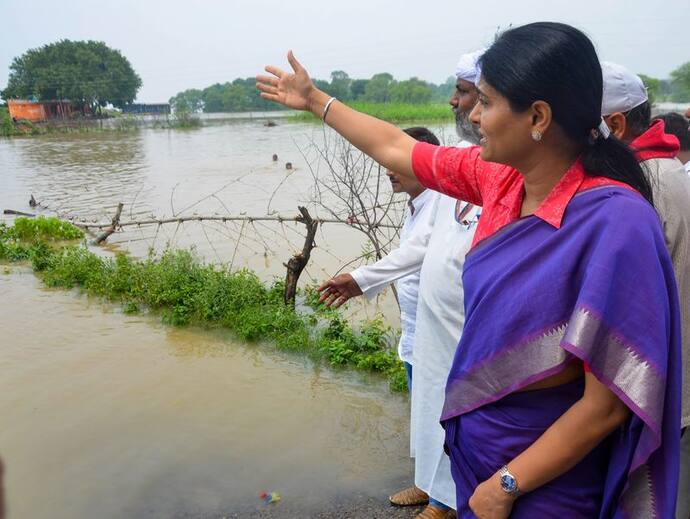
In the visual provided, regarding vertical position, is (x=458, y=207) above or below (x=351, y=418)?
above

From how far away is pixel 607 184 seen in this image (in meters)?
1.22

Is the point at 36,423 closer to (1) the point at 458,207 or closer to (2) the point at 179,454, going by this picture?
(2) the point at 179,454

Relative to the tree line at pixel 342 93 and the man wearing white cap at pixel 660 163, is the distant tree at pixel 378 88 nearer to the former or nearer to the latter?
the tree line at pixel 342 93

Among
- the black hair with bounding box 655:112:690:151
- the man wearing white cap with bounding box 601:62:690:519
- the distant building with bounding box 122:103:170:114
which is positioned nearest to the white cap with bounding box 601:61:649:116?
the man wearing white cap with bounding box 601:62:690:519

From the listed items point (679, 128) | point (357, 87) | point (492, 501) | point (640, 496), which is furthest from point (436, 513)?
point (357, 87)

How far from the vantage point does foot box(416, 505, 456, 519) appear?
257 cm

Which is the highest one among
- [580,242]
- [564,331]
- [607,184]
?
[607,184]

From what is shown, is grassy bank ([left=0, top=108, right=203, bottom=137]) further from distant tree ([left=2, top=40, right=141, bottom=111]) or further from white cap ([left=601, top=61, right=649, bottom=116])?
white cap ([left=601, top=61, right=649, bottom=116])

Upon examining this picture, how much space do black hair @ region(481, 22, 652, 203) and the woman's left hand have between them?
71 centimetres

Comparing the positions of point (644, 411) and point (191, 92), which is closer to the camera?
point (644, 411)

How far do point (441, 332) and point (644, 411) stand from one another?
1.12m

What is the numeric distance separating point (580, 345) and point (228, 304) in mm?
4806

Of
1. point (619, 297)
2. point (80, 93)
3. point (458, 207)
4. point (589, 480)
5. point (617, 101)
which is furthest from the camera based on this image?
point (80, 93)

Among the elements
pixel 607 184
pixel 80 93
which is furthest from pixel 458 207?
pixel 80 93
